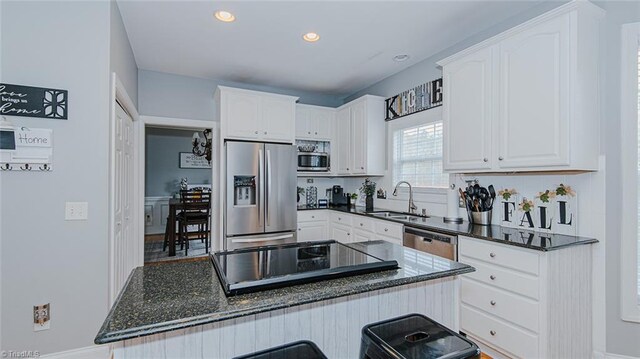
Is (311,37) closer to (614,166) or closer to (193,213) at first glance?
(614,166)

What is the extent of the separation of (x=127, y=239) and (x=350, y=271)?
3009 mm

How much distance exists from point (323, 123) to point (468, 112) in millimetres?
2340

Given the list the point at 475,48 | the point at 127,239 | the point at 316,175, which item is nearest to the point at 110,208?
the point at 127,239

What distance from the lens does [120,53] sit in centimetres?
256

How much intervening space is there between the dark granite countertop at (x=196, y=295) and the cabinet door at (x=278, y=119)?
269cm

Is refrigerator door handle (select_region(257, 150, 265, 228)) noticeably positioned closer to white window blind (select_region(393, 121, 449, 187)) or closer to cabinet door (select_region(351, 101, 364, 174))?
cabinet door (select_region(351, 101, 364, 174))

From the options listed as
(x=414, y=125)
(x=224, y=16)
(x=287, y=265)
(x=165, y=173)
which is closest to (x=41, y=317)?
(x=287, y=265)

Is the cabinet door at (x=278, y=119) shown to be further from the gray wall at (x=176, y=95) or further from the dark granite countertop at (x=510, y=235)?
the dark granite countertop at (x=510, y=235)

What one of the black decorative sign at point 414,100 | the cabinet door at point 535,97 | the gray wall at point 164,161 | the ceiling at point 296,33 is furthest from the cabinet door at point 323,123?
the gray wall at point 164,161

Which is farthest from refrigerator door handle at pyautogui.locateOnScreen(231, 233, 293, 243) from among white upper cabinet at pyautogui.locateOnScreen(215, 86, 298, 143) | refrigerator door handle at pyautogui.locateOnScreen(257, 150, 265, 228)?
white upper cabinet at pyautogui.locateOnScreen(215, 86, 298, 143)

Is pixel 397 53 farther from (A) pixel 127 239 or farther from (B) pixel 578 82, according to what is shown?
(A) pixel 127 239

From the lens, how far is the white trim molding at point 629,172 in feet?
6.36

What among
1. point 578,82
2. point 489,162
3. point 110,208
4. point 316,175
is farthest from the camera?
point 316,175

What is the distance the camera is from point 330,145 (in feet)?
15.2
